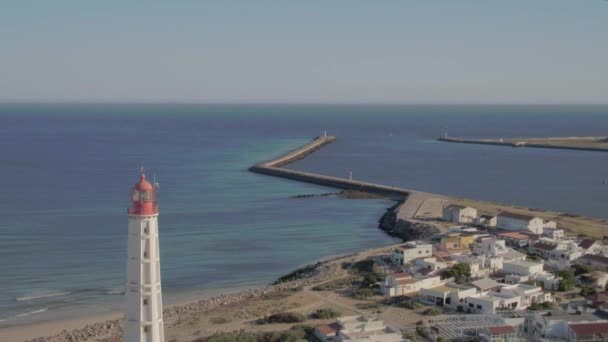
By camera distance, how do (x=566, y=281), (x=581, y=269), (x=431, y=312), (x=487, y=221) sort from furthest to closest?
(x=487, y=221)
(x=581, y=269)
(x=566, y=281)
(x=431, y=312)

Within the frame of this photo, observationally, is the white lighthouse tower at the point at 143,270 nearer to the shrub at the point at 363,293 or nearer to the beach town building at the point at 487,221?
the shrub at the point at 363,293

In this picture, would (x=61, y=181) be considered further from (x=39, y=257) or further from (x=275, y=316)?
(x=275, y=316)

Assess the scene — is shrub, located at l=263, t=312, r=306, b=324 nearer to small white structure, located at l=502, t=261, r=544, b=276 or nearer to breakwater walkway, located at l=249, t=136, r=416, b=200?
small white structure, located at l=502, t=261, r=544, b=276

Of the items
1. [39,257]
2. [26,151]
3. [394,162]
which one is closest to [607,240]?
[39,257]

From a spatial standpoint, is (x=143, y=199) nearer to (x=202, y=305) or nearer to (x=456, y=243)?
(x=202, y=305)

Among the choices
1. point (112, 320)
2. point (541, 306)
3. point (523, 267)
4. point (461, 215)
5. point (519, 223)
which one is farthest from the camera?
point (461, 215)

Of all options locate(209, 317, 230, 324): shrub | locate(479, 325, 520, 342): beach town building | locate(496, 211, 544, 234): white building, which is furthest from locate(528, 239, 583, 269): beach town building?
locate(209, 317, 230, 324): shrub

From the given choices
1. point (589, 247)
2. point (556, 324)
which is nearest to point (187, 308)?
point (556, 324)
